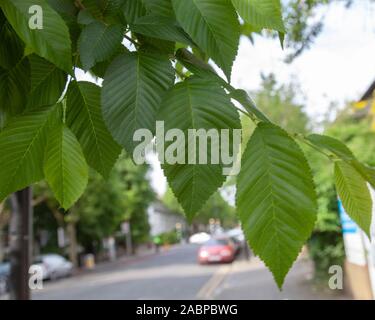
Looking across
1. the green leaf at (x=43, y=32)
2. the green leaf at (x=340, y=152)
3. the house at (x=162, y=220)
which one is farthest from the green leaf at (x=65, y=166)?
the house at (x=162, y=220)

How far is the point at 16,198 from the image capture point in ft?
15.9

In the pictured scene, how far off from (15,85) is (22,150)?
235 millimetres

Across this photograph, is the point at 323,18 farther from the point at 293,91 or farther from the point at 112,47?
the point at 293,91

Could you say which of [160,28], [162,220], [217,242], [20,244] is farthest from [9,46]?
[162,220]

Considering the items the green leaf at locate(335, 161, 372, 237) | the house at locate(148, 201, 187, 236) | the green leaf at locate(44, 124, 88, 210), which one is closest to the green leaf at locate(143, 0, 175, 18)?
the green leaf at locate(44, 124, 88, 210)

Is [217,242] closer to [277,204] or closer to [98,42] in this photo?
[98,42]

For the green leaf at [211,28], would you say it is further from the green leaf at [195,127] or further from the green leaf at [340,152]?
the green leaf at [340,152]

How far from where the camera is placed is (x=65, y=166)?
70cm

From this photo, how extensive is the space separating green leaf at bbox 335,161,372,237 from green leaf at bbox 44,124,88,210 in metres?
0.40

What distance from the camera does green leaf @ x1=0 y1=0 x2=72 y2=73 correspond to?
2.06 feet

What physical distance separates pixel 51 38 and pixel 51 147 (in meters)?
0.16

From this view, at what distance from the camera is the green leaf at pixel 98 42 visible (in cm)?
69

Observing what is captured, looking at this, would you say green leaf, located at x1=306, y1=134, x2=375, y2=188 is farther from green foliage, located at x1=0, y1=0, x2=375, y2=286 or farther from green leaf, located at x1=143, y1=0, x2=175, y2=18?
green leaf, located at x1=143, y1=0, x2=175, y2=18

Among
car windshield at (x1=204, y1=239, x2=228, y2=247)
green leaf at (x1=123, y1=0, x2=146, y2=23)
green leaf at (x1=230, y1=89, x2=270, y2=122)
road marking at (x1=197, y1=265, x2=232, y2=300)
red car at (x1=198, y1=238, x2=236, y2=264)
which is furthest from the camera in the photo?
car windshield at (x1=204, y1=239, x2=228, y2=247)
